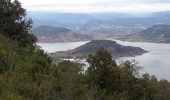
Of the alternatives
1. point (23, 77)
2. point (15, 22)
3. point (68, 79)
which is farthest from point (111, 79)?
point (15, 22)

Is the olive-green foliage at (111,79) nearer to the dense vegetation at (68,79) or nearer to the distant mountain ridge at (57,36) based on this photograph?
the dense vegetation at (68,79)

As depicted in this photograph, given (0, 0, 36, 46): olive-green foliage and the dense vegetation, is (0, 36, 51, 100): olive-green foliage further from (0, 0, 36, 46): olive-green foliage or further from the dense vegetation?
(0, 0, 36, 46): olive-green foliage

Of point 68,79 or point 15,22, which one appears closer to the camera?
point 68,79

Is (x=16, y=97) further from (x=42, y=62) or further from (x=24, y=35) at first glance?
(x=24, y=35)

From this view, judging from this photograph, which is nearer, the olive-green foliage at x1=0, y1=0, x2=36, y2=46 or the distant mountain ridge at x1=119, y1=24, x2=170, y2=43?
the olive-green foliage at x1=0, y1=0, x2=36, y2=46

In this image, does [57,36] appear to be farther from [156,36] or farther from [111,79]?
[111,79]

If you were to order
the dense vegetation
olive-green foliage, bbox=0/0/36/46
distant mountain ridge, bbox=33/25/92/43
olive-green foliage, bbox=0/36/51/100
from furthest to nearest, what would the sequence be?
distant mountain ridge, bbox=33/25/92/43 < olive-green foliage, bbox=0/0/36/46 < the dense vegetation < olive-green foliage, bbox=0/36/51/100

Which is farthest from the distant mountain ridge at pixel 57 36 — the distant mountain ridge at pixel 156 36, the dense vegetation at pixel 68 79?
the dense vegetation at pixel 68 79

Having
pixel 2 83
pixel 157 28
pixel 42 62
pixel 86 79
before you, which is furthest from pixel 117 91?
pixel 157 28

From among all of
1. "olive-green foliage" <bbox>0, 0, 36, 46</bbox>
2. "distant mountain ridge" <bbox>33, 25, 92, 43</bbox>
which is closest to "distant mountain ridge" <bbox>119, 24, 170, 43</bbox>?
"distant mountain ridge" <bbox>33, 25, 92, 43</bbox>
